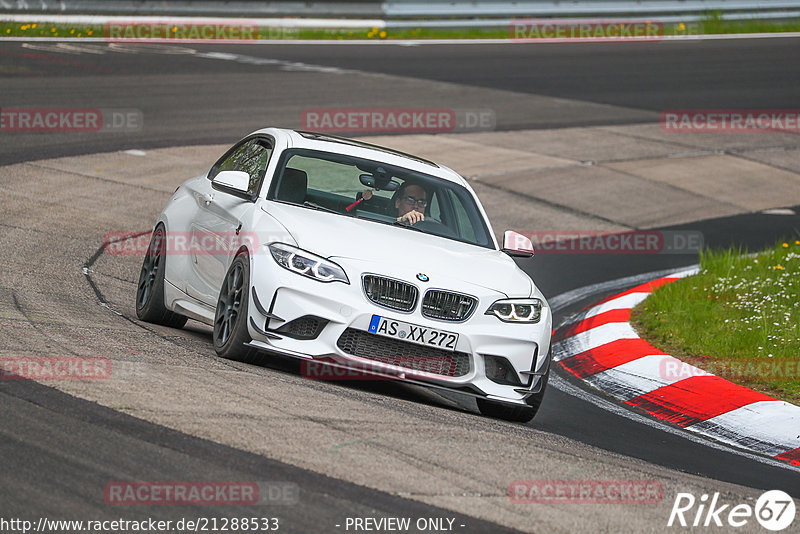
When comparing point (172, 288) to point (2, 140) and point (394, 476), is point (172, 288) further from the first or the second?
point (2, 140)

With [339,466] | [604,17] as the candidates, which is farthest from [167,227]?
[604,17]

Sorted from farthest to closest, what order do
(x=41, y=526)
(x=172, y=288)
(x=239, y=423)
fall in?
(x=172, y=288), (x=239, y=423), (x=41, y=526)

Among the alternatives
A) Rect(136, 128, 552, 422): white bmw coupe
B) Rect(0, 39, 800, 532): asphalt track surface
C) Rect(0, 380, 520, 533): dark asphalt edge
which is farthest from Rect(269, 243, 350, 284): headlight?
Rect(0, 380, 520, 533): dark asphalt edge

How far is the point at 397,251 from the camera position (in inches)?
292

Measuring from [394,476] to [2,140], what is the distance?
12.0 m

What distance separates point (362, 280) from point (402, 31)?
2337 cm

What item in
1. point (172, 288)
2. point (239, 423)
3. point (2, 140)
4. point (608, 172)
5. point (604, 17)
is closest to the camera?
point (239, 423)

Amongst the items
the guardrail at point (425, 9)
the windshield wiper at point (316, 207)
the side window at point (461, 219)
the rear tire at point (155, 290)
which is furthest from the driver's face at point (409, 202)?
the guardrail at point (425, 9)

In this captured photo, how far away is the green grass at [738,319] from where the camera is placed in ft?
29.3

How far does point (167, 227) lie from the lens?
352 inches
